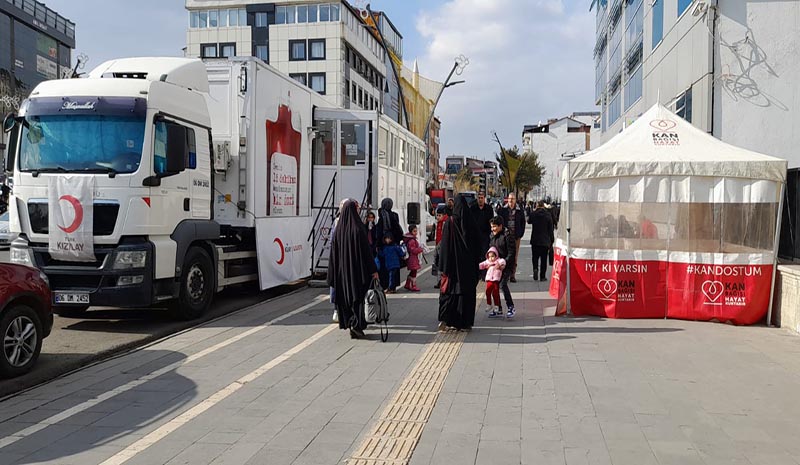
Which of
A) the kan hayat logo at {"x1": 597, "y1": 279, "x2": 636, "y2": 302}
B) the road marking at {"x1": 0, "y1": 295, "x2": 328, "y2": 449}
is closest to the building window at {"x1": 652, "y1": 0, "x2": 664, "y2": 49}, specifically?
the kan hayat logo at {"x1": 597, "y1": 279, "x2": 636, "y2": 302}

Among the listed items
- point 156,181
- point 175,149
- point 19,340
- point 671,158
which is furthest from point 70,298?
point 671,158

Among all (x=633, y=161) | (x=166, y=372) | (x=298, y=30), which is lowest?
(x=166, y=372)

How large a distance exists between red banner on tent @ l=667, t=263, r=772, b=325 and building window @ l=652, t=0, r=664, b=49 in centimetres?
1417

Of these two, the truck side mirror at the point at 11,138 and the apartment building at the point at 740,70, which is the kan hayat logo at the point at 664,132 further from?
the truck side mirror at the point at 11,138

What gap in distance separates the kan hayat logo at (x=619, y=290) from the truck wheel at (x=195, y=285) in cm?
594

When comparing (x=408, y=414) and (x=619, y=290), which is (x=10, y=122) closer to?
(x=408, y=414)

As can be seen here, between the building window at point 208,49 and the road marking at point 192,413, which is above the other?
the building window at point 208,49

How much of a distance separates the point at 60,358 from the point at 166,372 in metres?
1.49

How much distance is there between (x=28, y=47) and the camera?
55.3 m

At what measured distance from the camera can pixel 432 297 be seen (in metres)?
12.4

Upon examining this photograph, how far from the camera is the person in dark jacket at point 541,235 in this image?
47.7 feet

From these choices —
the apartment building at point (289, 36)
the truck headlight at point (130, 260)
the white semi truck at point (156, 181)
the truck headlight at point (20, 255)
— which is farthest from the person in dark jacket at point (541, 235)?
the apartment building at point (289, 36)

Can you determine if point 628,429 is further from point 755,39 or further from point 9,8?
point 9,8

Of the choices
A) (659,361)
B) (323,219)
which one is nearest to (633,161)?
(659,361)
